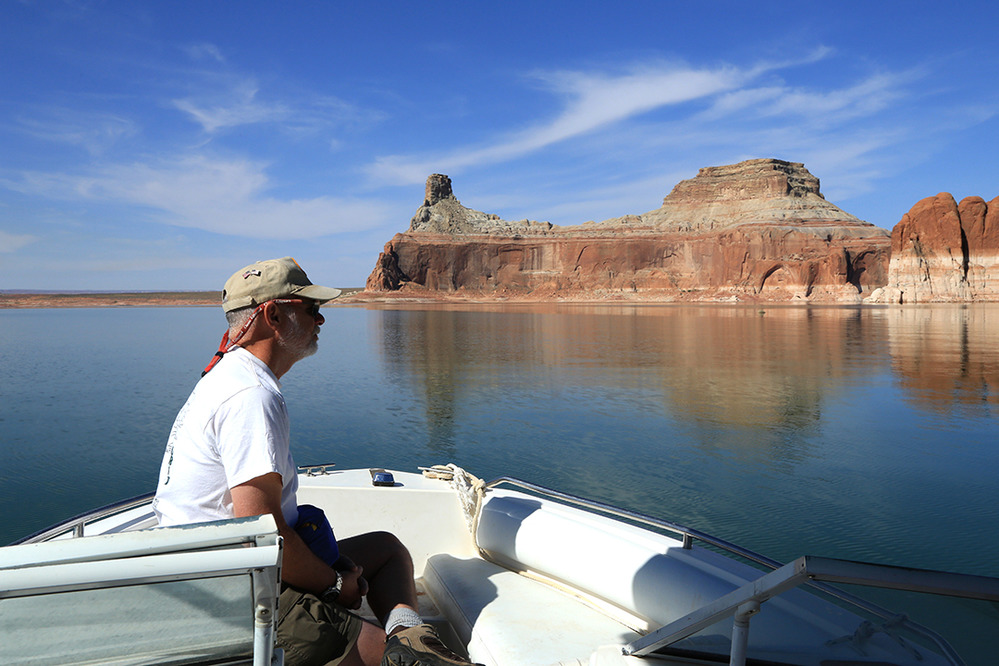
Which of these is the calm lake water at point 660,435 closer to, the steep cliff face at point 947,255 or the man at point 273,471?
the man at point 273,471

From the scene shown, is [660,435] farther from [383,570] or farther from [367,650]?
[367,650]

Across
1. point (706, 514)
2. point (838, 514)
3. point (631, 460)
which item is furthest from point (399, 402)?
point (838, 514)

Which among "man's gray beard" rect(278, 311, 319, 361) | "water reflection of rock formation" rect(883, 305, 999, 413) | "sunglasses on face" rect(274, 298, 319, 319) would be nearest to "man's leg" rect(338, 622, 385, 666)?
"man's gray beard" rect(278, 311, 319, 361)

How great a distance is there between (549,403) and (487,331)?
22.2 meters

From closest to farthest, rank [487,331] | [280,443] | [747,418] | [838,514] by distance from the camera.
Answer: [280,443]
[838,514]
[747,418]
[487,331]

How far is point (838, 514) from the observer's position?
726 cm

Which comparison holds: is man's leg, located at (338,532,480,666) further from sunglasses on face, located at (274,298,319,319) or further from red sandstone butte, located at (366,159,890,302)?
red sandstone butte, located at (366,159,890,302)

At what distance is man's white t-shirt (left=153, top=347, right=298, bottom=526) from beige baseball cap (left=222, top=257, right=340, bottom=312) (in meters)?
0.25

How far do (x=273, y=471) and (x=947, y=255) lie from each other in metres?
93.2

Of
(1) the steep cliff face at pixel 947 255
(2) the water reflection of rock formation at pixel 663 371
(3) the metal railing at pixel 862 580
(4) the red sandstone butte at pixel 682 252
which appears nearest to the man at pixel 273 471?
(3) the metal railing at pixel 862 580

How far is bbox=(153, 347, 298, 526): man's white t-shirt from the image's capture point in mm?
2041

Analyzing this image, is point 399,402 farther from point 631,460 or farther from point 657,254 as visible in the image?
point 657,254

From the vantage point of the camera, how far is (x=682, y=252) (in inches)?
4250

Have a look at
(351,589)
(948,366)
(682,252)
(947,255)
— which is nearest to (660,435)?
(351,589)
